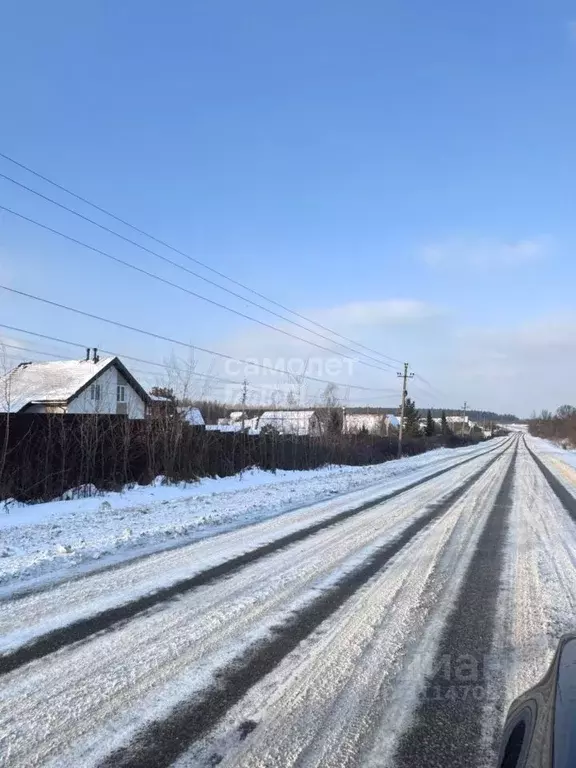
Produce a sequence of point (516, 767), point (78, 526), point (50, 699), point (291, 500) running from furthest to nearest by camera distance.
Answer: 1. point (291, 500)
2. point (78, 526)
3. point (50, 699)
4. point (516, 767)

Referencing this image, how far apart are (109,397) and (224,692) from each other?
124 feet

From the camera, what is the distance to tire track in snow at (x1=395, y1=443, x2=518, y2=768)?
110 inches

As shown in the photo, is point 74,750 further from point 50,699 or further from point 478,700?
point 478,700

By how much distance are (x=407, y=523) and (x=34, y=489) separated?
8520 millimetres

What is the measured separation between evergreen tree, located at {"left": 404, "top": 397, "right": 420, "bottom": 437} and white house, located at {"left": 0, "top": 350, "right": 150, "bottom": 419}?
38.6 metres

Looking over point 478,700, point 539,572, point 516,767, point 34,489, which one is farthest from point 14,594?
point 34,489

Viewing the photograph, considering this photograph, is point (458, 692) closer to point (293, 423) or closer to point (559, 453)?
point (293, 423)

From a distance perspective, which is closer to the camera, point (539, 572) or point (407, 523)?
point (539, 572)

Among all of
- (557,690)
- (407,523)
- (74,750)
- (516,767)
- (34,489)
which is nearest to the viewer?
(516,767)

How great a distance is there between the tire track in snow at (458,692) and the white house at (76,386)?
97.6 feet

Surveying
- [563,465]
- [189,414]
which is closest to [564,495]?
[189,414]

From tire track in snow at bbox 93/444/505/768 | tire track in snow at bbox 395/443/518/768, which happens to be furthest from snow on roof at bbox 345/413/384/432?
tire track in snow at bbox 93/444/505/768

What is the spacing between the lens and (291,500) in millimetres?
13367

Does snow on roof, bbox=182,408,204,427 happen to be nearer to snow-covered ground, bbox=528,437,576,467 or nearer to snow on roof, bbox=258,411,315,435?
snow on roof, bbox=258,411,315,435
